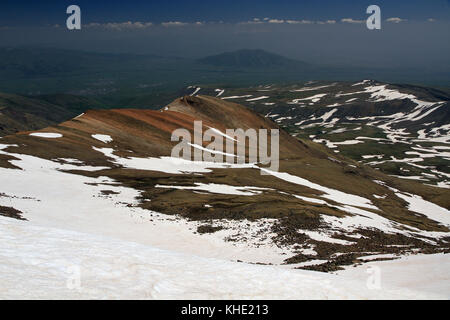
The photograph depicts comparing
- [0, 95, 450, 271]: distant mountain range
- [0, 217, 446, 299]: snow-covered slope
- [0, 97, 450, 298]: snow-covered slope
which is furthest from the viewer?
[0, 95, 450, 271]: distant mountain range

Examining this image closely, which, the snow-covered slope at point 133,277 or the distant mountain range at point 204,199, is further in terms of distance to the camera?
the distant mountain range at point 204,199

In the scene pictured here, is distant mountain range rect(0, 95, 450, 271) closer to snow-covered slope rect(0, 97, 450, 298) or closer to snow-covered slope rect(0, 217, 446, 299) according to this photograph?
snow-covered slope rect(0, 97, 450, 298)

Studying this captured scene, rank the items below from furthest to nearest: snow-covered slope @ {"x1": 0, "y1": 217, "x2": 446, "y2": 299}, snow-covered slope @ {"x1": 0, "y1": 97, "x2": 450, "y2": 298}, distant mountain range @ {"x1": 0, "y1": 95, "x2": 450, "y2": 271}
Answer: distant mountain range @ {"x1": 0, "y1": 95, "x2": 450, "y2": 271} < snow-covered slope @ {"x1": 0, "y1": 97, "x2": 450, "y2": 298} < snow-covered slope @ {"x1": 0, "y1": 217, "x2": 446, "y2": 299}

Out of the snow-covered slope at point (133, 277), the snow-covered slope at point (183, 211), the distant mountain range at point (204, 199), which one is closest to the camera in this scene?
the snow-covered slope at point (133, 277)

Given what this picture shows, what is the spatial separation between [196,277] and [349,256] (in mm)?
14035

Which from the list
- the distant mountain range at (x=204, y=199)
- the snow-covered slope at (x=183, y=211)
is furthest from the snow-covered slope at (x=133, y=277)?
the distant mountain range at (x=204, y=199)

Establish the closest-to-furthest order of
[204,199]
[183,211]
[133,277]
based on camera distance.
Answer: [133,277] < [183,211] < [204,199]

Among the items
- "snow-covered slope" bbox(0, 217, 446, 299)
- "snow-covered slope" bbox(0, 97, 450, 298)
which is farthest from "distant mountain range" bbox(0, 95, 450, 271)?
"snow-covered slope" bbox(0, 217, 446, 299)

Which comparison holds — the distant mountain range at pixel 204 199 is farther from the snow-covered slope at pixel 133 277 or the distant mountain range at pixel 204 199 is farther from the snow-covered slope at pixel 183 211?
the snow-covered slope at pixel 133 277

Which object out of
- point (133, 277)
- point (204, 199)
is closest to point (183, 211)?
point (204, 199)

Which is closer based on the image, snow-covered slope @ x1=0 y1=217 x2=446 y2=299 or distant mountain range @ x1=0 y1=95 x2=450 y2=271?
snow-covered slope @ x1=0 y1=217 x2=446 y2=299

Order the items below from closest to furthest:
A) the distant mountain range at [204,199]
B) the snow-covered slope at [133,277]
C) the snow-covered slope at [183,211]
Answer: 1. the snow-covered slope at [133,277]
2. the snow-covered slope at [183,211]
3. the distant mountain range at [204,199]

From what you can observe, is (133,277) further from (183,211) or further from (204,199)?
(204,199)

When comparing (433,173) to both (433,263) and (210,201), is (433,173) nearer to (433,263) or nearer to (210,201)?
(210,201)
